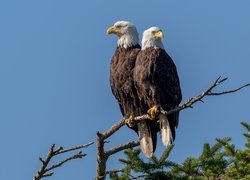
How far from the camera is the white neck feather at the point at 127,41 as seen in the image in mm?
8328

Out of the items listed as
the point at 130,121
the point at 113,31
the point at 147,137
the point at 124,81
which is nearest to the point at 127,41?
the point at 113,31

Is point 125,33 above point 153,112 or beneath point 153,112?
above

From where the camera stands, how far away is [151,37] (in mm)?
8055

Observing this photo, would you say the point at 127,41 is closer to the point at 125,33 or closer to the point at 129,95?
the point at 125,33

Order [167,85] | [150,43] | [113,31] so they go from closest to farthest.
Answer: [167,85] → [150,43] → [113,31]

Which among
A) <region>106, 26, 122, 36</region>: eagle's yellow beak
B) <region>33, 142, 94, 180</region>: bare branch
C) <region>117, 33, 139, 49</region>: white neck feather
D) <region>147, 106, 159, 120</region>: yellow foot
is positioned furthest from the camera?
<region>106, 26, 122, 36</region>: eagle's yellow beak

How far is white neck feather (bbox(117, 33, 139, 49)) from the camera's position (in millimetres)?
8328

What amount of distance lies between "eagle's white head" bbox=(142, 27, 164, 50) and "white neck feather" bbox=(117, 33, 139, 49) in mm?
292

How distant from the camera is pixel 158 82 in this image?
7.84 metres

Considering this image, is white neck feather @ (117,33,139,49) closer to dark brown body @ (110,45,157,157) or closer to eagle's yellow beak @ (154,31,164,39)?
dark brown body @ (110,45,157,157)

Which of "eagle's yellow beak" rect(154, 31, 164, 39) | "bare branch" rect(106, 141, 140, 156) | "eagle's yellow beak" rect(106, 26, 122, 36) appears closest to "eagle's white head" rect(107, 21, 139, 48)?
"eagle's yellow beak" rect(106, 26, 122, 36)

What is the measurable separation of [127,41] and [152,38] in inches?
17.2

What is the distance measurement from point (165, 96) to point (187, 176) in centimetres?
173

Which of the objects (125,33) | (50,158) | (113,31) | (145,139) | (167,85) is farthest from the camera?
(113,31)
